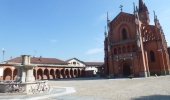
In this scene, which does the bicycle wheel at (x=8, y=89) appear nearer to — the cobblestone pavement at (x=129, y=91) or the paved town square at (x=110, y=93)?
the paved town square at (x=110, y=93)

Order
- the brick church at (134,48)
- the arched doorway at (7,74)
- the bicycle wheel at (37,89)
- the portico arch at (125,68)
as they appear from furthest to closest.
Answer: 1. the arched doorway at (7,74)
2. the portico arch at (125,68)
3. the brick church at (134,48)
4. the bicycle wheel at (37,89)

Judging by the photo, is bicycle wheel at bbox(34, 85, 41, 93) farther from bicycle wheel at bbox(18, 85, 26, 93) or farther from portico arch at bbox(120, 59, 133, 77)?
portico arch at bbox(120, 59, 133, 77)

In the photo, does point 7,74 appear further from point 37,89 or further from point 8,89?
point 37,89

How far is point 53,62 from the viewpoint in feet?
176

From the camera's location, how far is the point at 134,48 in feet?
121

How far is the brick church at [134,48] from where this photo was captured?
34.5m

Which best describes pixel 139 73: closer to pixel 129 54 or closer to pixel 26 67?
pixel 129 54

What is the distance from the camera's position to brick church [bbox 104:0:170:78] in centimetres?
3450

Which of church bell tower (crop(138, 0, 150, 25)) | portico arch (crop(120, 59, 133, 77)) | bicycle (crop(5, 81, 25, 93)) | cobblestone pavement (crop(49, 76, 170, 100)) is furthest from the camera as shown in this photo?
church bell tower (crop(138, 0, 150, 25))

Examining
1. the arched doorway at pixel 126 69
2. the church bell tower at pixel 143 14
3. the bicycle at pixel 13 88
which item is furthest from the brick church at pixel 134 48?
the bicycle at pixel 13 88

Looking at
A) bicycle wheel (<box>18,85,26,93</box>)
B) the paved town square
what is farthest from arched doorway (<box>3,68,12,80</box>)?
bicycle wheel (<box>18,85,26,93</box>)

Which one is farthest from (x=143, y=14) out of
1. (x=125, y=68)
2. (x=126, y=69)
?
(x=126, y=69)

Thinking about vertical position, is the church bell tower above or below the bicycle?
above

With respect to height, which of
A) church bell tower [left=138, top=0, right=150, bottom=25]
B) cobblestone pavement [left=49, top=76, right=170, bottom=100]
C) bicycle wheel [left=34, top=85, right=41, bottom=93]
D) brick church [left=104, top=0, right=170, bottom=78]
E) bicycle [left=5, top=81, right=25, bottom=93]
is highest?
church bell tower [left=138, top=0, right=150, bottom=25]
